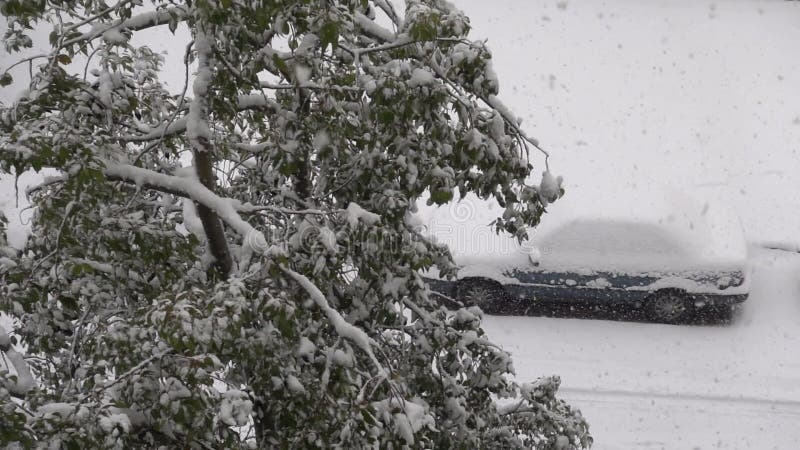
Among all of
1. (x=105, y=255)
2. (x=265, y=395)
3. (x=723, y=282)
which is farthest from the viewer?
(x=723, y=282)

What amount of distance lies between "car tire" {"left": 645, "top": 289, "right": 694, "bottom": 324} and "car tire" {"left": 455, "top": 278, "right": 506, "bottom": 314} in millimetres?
1819

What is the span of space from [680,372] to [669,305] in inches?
33.2

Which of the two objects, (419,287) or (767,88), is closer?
(419,287)

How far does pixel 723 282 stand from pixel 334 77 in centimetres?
689

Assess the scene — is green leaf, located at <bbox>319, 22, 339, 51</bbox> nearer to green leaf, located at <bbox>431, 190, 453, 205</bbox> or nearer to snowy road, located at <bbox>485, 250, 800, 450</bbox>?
green leaf, located at <bbox>431, 190, 453, 205</bbox>

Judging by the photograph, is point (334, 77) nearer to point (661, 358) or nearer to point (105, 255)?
point (105, 255)

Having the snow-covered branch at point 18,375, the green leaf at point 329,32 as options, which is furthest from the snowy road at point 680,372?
the green leaf at point 329,32

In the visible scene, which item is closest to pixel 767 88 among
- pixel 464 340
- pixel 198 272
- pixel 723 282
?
pixel 723 282

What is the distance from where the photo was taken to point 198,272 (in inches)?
145

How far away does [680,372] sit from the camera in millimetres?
8688

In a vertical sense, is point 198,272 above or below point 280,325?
above

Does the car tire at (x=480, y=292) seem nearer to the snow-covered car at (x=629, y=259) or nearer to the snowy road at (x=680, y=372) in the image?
the snow-covered car at (x=629, y=259)

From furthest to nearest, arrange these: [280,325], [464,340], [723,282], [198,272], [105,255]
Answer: [723,282]
[464,340]
[198,272]
[105,255]
[280,325]

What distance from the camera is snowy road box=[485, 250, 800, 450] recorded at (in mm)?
7996
